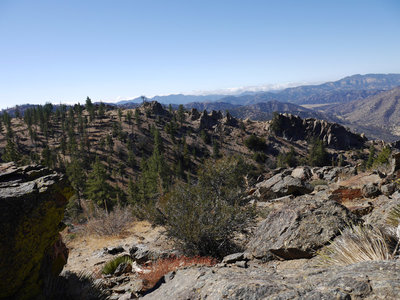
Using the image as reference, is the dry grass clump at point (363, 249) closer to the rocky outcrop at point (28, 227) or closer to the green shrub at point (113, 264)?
the rocky outcrop at point (28, 227)

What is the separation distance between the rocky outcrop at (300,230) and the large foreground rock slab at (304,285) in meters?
2.06

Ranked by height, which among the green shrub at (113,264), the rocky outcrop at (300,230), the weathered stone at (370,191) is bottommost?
the weathered stone at (370,191)

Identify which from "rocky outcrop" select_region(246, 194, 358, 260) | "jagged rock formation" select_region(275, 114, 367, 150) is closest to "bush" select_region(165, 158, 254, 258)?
"rocky outcrop" select_region(246, 194, 358, 260)

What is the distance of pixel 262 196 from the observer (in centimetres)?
1902

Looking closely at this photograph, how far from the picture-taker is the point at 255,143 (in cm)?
11081

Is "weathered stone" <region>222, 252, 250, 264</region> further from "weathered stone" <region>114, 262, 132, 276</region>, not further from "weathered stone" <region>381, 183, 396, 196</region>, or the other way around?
"weathered stone" <region>381, 183, 396, 196</region>

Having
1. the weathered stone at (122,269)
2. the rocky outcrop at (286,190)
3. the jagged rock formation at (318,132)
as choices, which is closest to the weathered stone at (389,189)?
the rocky outcrop at (286,190)

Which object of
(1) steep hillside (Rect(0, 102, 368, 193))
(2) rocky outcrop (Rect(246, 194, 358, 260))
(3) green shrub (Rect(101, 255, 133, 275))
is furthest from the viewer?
(1) steep hillside (Rect(0, 102, 368, 193))

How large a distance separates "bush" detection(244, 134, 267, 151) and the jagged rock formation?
21467 millimetres

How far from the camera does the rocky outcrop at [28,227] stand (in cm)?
412

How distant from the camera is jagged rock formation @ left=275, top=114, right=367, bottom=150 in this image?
125 m

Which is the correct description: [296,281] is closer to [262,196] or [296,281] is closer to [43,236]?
[43,236]

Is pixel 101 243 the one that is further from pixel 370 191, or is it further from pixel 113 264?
pixel 370 191

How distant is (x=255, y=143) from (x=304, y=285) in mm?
110621
